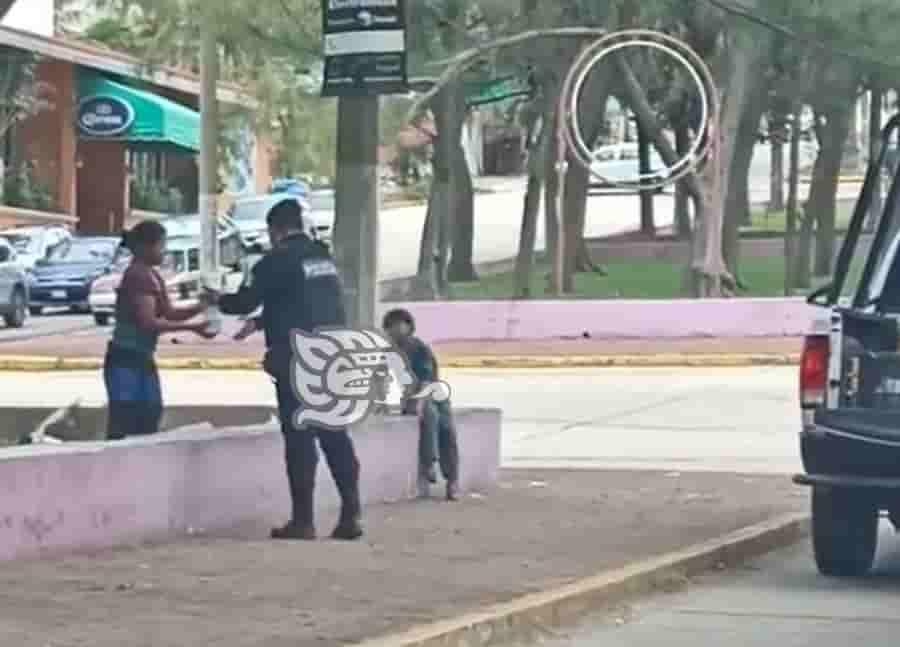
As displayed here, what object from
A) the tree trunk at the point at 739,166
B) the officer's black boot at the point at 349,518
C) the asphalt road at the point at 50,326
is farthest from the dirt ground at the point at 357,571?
the tree trunk at the point at 739,166

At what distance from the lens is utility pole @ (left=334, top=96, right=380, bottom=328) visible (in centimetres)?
1455

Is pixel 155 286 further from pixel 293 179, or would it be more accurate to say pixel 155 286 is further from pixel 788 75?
pixel 293 179

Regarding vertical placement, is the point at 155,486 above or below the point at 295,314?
below

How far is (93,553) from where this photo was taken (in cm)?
1133

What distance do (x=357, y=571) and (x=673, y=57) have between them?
23.9 metres

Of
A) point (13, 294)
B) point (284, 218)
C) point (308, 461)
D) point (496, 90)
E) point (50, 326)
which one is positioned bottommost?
point (50, 326)

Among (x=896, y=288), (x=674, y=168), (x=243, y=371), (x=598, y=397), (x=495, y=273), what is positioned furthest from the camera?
(x=495, y=273)

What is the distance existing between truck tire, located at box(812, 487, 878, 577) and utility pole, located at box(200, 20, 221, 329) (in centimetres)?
2043

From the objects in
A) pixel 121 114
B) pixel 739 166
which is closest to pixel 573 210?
pixel 739 166

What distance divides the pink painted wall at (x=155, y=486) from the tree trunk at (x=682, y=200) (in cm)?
3224

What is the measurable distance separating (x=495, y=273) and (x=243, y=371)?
19486 millimetres

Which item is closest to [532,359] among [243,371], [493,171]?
[243,371]

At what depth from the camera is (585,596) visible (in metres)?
10.8

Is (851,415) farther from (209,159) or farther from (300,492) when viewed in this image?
(209,159)
